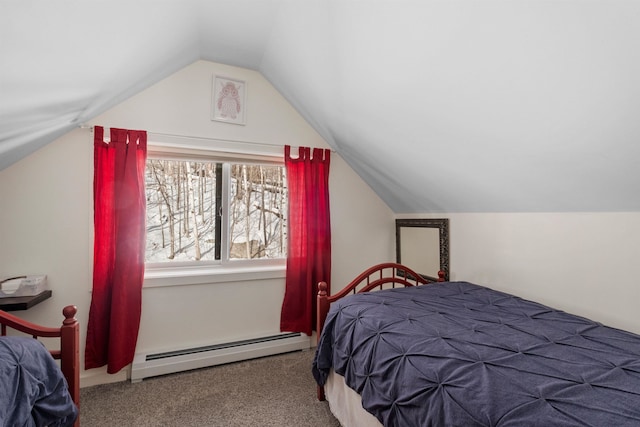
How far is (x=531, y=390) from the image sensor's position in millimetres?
854

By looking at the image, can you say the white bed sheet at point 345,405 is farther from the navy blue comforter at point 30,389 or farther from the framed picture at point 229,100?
the framed picture at point 229,100

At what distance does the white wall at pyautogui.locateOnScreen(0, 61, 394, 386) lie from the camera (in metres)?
1.96

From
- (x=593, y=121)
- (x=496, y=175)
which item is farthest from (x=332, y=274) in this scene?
(x=593, y=121)

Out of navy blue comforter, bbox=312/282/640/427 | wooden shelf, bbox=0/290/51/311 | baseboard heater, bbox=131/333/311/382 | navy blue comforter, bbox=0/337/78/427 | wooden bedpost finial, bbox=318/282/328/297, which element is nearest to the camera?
navy blue comforter, bbox=312/282/640/427

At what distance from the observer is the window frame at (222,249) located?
2322 millimetres

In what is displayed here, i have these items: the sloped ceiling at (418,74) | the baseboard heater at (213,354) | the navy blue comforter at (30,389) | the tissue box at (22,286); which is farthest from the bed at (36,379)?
the sloped ceiling at (418,74)

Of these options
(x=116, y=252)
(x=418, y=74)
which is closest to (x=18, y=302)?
(x=116, y=252)

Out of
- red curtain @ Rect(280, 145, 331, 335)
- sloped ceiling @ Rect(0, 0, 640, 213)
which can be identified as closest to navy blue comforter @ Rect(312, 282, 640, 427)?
sloped ceiling @ Rect(0, 0, 640, 213)

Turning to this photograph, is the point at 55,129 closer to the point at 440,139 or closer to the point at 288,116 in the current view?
Result: the point at 288,116

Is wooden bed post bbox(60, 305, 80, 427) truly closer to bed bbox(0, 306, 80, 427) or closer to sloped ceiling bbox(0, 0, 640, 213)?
bed bbox(0, 306, 80, 427)

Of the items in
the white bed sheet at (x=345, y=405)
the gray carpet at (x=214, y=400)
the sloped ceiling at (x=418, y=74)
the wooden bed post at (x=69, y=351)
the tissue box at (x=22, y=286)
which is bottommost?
the gray carpet at (x=214, y=400)

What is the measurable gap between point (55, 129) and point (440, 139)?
2404mm

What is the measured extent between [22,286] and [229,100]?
6.24ft

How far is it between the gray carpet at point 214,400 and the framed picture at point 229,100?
2.04 meters
